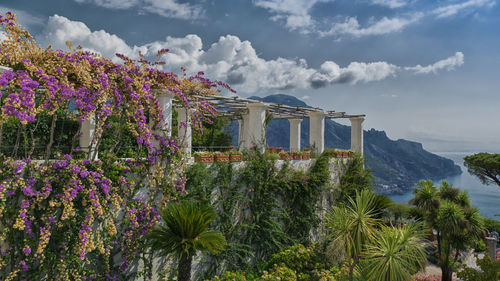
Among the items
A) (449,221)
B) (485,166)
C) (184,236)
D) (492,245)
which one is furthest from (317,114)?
(485,166)

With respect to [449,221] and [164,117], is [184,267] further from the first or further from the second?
[449,221]

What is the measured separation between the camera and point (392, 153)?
150375mm

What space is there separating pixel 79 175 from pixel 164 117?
2.23m

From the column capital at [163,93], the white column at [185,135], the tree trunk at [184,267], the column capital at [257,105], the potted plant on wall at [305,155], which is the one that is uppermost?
the column capital at [257,105]

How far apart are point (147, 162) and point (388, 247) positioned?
18.5 feet

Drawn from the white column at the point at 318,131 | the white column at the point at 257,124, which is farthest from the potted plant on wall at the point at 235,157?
the white column at the point at 318,131

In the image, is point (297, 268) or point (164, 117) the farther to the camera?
point (297, 268)

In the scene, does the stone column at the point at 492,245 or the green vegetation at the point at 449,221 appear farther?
the stone column at the point at 492,245

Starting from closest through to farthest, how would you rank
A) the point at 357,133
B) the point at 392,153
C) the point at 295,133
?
the point at 357,133 < the point at 295,133 < the point at 392,153

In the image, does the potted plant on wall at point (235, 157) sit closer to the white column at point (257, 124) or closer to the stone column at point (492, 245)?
the white column at point (257, 124)

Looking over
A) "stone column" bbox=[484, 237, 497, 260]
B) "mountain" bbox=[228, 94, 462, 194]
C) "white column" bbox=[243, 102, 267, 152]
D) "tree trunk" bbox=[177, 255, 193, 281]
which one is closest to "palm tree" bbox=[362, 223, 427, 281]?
"tree trunk" bbox=[177, 255, 193, 281]

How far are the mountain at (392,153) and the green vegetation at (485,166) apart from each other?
104906 mm

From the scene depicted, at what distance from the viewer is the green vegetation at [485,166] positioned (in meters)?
19.0

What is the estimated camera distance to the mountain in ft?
423
